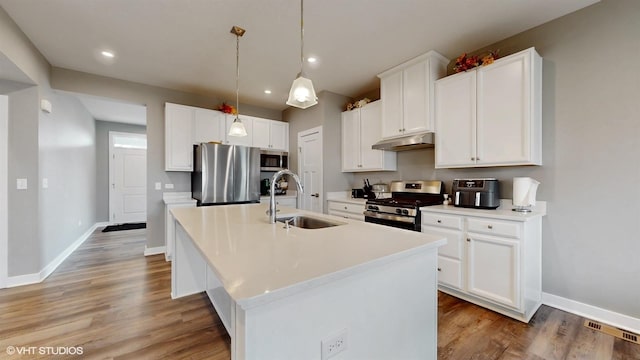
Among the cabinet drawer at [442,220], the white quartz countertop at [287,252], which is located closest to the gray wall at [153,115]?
the white quartz countertop at [287,252]

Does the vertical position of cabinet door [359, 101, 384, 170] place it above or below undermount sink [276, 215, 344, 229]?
above

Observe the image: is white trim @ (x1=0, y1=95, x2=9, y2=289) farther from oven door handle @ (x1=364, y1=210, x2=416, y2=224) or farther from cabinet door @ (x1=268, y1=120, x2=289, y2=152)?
oven door handle @ (x1=364, y1=210, x2=416, y2=224)

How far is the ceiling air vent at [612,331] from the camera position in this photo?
5.96 feet

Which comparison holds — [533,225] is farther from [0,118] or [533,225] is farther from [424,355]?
[0,118]

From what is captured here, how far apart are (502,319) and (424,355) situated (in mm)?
1294

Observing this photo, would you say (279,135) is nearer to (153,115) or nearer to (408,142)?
(153,115)

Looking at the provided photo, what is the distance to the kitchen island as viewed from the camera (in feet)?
2.52

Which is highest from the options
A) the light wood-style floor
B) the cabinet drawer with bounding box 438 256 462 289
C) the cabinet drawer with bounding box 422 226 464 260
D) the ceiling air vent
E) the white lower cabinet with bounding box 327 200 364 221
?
the white lower cabinet with bounding box 327 200 364 221

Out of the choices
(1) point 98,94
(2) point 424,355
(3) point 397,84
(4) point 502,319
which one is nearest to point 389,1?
(3) point 397,84

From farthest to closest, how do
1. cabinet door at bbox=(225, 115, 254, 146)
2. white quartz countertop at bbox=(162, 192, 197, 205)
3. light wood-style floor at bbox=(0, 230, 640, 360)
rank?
1. cabinet door at bbox=(225, 115, 254, 146)
2. white quartz countertop at bbox=(162, 192, 197, 205)
3. light wood-style floor at bbox=(0, 230, 640, 360)

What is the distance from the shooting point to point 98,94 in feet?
11.4

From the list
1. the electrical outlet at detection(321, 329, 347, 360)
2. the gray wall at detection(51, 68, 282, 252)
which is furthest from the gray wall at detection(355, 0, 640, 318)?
the gray wall at detection(51, 68, 282, 252)

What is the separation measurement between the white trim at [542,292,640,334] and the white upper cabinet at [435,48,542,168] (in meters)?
1.24

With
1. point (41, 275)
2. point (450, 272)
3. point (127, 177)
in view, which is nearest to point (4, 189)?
point (41, 275)
